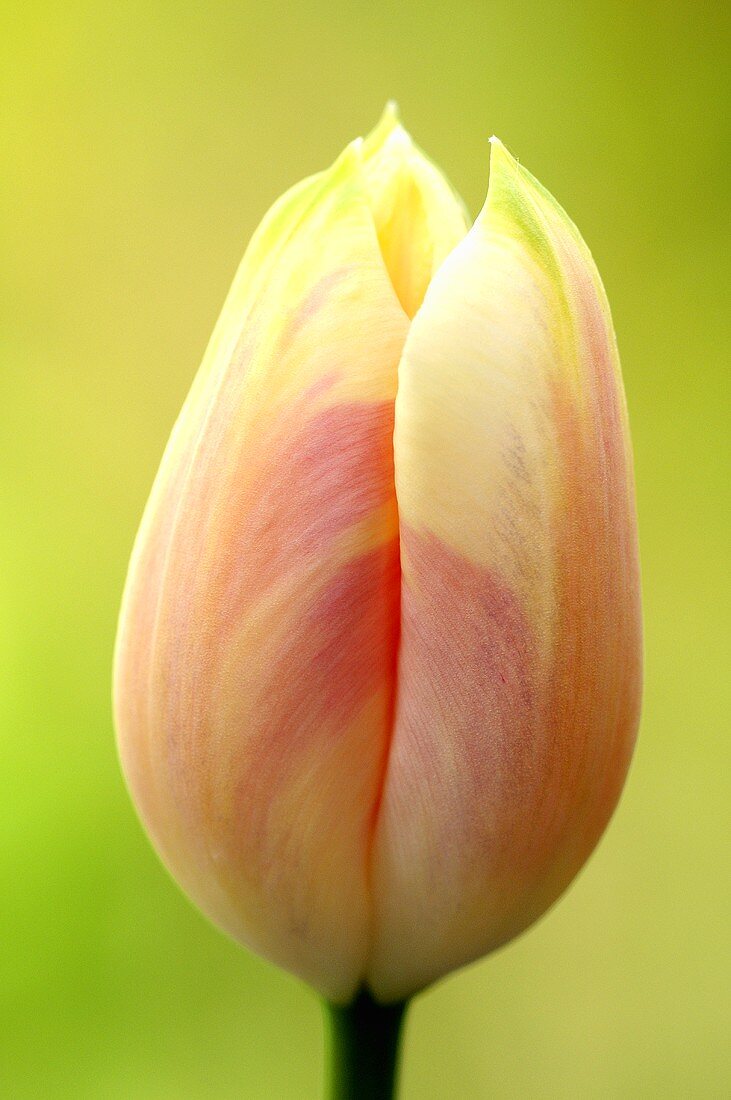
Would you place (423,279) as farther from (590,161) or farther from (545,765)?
(590,161)

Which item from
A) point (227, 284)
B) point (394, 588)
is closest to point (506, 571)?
Result: point (394, 588)

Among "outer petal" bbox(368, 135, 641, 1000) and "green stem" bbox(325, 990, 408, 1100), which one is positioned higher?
"outer petal" bbox(368, 135, 641, 1000)

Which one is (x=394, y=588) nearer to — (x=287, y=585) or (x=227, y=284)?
(x=287, y=585)

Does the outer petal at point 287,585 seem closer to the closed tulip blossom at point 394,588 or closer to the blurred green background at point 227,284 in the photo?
the closed tulip blossom at point 394,588

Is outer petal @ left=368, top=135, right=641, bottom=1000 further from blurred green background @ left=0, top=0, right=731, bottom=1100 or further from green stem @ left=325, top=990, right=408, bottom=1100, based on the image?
blurred green background @ left=0, top=0, right=731, bottom=1100

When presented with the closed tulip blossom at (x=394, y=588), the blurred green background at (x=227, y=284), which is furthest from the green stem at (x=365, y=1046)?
the blurred green background at (x=227, y=284)

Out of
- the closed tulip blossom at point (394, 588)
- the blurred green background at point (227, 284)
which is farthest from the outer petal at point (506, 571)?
the blurred green background at point (227, 284)

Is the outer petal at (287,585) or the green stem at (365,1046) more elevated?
the outer petal at (287,585)

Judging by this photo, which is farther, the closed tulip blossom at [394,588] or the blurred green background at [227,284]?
the blurred green background at [227,284]


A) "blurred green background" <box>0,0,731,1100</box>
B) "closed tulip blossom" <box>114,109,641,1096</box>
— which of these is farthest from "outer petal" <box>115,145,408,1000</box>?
"blurred green background" <box>0,0,731,1100</box>
